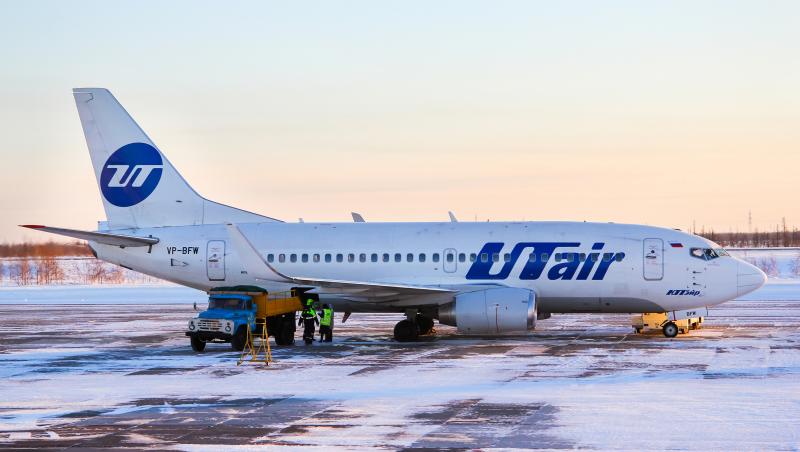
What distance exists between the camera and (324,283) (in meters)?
30.0

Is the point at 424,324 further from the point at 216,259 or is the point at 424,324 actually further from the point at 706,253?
the point at 706,253

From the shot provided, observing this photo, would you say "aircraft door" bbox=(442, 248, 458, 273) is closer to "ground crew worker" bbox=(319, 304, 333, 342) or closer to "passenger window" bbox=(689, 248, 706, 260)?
"ground crew worker" bbox=(319, 304, 333, 342)

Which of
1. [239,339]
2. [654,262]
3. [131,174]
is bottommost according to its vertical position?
[239,339]

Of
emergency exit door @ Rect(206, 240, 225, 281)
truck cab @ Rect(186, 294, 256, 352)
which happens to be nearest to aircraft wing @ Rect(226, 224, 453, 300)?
truck cab @ Rect(186, 294, 256, 352)

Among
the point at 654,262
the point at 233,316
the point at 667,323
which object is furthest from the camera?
the point at 667,323

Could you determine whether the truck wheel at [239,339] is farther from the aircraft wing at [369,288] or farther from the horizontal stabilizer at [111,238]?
the horizontal stabilizer at [111,238]

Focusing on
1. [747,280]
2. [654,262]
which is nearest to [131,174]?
[654,262]

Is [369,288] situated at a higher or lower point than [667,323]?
higher

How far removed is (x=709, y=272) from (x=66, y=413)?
67.0ft

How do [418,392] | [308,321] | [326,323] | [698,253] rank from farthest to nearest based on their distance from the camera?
1. [698,253]
2. [326,323]
3. [308,321]
4. [418,392]

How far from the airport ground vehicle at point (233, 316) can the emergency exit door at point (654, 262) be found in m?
11.1

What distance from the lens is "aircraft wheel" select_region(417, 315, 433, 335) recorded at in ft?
106

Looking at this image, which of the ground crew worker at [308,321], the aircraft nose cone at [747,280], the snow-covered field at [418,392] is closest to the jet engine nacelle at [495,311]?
the snow-covered field at [418,392]

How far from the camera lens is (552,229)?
107ft
